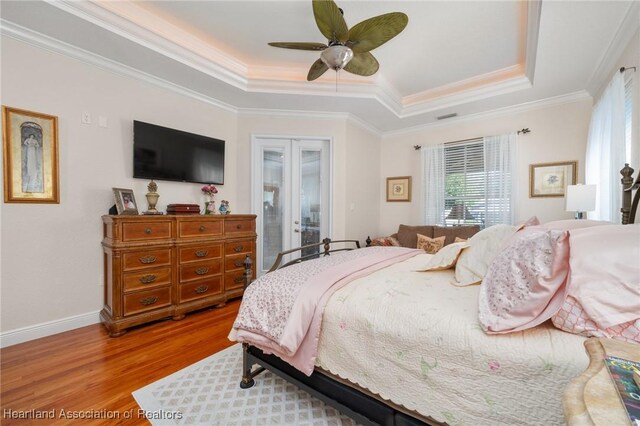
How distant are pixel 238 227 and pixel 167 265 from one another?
0.93 m

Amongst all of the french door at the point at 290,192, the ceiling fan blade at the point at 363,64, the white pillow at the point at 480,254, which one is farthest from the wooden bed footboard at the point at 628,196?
the french door at the point at 290,192

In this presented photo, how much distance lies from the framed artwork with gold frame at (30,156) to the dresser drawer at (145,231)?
0.72 m

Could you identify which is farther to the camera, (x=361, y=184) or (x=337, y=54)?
(x=361, y=184)

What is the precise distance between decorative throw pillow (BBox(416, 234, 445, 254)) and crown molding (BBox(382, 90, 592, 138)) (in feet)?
6.58

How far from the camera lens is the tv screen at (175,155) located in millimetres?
3047

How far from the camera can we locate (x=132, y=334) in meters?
2.56

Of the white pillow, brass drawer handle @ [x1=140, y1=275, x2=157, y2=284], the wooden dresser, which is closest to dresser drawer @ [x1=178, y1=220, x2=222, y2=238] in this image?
the wooden dresser

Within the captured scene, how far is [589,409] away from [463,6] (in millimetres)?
3079

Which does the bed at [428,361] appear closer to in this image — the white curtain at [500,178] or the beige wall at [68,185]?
the beige wall at [68,185]

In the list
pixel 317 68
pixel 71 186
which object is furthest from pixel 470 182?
pixel 71 186

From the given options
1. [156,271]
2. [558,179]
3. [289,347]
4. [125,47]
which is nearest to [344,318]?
[289,347]

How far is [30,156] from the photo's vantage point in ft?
7.93

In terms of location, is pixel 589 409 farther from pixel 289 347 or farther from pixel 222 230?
pixel 222 230

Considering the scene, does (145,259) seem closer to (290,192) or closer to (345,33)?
(290,192)
